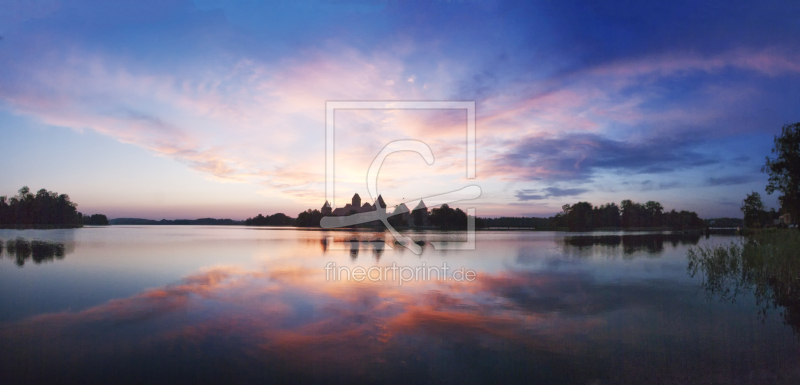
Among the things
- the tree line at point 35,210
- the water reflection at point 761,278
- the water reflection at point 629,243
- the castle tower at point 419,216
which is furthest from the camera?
the castle tower at point 419,216

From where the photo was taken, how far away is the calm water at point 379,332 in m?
7.57

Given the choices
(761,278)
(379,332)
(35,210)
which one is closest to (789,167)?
(761,278)

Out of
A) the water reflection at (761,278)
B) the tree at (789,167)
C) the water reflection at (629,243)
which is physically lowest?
the water reflection at (629,243)

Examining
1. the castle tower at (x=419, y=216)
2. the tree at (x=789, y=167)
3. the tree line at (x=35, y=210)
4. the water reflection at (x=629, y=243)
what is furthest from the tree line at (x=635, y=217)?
the tree line at (x=35, y=210)

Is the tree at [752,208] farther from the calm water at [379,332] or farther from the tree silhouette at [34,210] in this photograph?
the tree silhouette at [34,210]

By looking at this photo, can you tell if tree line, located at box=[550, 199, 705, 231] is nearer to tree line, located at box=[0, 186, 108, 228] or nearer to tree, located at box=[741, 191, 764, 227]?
tree, located at box=[741, 191, 764, 227]

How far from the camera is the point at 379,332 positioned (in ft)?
33.2

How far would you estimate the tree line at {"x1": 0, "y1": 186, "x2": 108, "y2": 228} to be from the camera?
384 feet

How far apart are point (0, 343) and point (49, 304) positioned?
4636mm

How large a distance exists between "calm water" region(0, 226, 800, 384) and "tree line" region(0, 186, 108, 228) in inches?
5227

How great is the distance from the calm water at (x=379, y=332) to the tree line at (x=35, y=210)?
133 meters

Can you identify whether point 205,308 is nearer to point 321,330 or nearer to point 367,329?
point 321,330

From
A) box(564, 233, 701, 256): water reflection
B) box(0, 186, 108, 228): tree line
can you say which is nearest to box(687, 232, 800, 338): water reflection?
box(564, 233, 701, 256): water reflection

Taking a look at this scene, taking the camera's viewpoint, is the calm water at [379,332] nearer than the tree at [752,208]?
Yes
